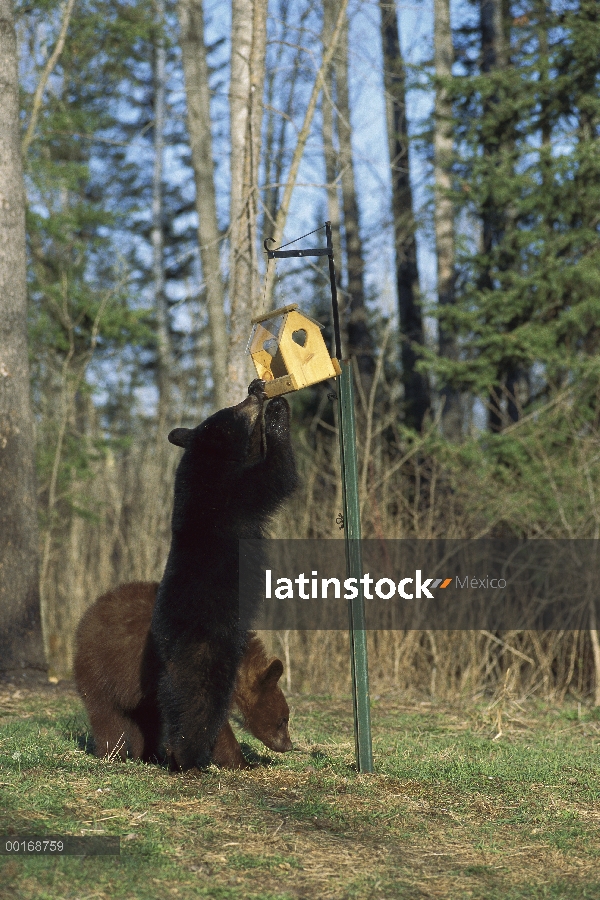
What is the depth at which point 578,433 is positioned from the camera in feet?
38.5

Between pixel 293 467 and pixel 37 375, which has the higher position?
pixel 37 375

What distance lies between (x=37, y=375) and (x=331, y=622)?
7.75 metres

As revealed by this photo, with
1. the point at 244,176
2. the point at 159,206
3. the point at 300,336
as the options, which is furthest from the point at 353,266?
the point at 300,336

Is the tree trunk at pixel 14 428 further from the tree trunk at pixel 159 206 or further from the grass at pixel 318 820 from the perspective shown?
the tree trunk at pixel 159 206

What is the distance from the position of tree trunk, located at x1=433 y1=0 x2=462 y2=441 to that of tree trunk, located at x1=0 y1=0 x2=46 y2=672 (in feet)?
21.3

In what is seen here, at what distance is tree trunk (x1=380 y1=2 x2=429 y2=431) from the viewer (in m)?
18.3

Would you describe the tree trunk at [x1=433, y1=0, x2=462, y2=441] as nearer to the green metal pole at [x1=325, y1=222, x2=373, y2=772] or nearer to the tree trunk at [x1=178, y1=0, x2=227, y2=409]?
the tree trunk at [x1=178, y1=0, x2=227, y2=409]

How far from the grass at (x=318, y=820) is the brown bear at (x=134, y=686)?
0.18 m

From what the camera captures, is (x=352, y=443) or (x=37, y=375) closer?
(x=352, y=443)

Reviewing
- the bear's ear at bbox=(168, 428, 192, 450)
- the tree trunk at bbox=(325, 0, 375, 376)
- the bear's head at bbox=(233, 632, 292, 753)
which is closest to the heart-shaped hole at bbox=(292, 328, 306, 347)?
the bear's ear at bbox=(168, 428, 192, 450)

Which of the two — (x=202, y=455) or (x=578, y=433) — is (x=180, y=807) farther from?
(x=578, y=433)

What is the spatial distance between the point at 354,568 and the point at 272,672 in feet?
3.03

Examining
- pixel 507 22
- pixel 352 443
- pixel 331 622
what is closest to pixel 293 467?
pixel 352 443

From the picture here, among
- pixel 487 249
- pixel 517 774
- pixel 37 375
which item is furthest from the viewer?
pixel 37 375
